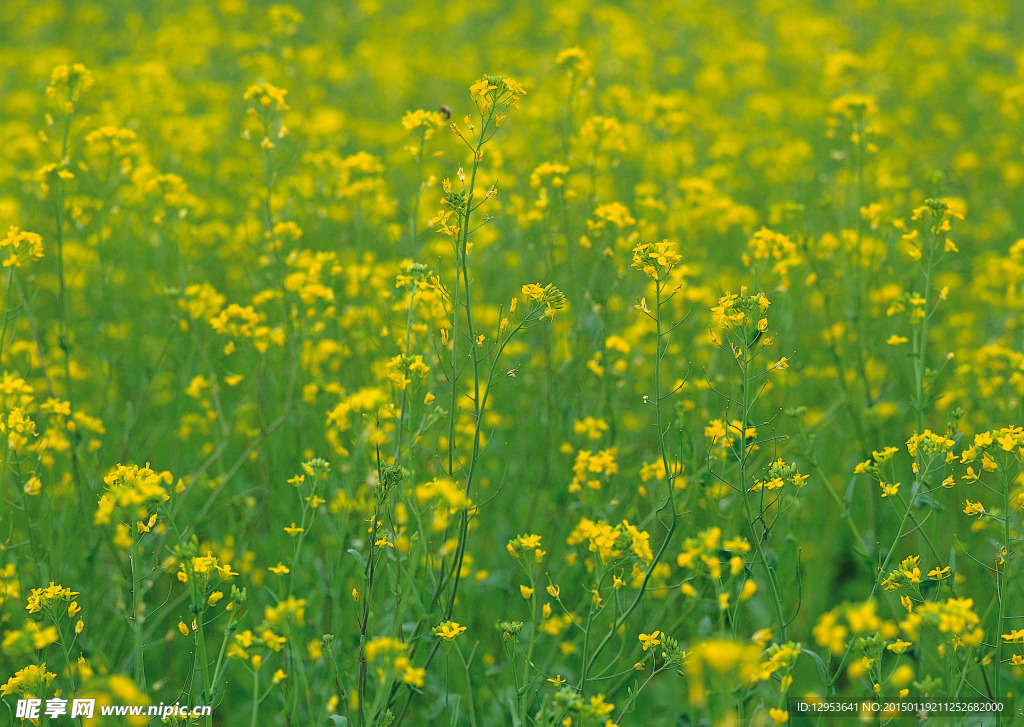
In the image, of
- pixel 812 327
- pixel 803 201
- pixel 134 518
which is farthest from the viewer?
pixel 803 201

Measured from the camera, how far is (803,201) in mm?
6152

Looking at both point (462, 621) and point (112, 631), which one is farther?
point (112, 631)

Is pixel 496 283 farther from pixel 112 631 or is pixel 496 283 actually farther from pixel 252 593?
pixel 112 631

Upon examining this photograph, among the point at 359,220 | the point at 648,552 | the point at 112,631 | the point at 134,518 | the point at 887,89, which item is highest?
the point at 887,89

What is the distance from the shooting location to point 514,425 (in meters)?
4.68

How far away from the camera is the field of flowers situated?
8.77 ft

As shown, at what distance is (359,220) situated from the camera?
473 cm

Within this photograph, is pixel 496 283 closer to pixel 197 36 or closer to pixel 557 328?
pixel 557 328

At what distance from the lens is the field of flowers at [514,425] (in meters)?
2.67

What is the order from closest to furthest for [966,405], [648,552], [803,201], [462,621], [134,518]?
[134,518], [648,552], [462,621], [966,405], [803,201]

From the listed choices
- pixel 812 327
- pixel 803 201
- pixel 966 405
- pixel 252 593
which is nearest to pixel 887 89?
pixel 803 201

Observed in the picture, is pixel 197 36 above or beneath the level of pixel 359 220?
above

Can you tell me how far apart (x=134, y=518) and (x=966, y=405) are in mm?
4022

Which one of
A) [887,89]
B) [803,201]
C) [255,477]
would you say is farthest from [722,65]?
[255,477]
